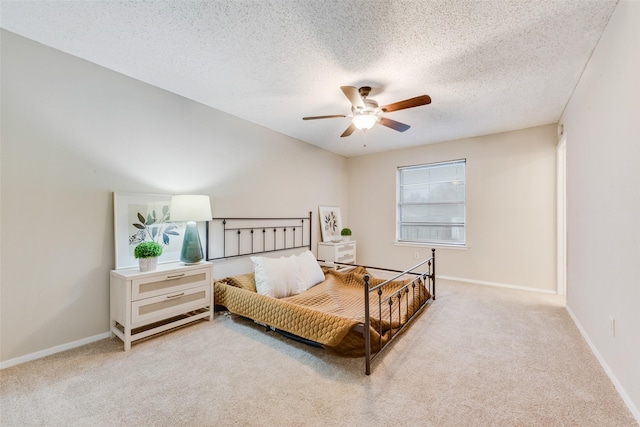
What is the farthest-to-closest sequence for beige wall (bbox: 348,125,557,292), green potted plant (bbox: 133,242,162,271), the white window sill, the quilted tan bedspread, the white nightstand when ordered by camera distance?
the white nightstand, the white window sill, beige wall (bbox: 348,125,557,292), green potted plant (bbox: 133,242,162,271), the quilted tan bedspread

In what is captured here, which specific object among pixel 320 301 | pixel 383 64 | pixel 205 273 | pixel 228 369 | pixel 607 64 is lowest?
pixel 228 369

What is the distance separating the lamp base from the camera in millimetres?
2824

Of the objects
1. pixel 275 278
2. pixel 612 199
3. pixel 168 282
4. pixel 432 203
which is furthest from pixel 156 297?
pixel 432 203

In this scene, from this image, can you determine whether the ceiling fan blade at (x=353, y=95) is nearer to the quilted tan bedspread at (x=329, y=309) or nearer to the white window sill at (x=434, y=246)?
the quilted tan bedspread at (x=329, y=309)

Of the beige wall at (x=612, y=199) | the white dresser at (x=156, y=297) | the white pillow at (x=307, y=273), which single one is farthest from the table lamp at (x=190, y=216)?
the beige wall at (x=612, y=199)

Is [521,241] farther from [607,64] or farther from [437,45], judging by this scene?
[437,45]

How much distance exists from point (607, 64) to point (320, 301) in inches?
119

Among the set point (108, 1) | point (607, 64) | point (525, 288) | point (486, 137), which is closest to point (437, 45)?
point (607, 64)

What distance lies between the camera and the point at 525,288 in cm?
409

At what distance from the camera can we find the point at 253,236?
391cm

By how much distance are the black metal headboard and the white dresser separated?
1.81 feet

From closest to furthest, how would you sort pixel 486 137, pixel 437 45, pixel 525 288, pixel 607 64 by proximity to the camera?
1. pixel 607 64
2. pixel 437 45
3. pixel 525 288
4. pixel 486 137

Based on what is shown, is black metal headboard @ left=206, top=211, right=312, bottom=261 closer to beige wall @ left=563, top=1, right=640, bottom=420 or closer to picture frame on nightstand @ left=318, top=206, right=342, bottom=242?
picture frame on nightstand @ left=318, top=206, right=342, bottom=242

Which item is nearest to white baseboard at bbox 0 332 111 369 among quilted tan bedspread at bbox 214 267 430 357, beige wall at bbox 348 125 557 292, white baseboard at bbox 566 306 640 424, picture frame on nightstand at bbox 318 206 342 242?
quilted tan bedspread at bbox 214 267 430 357
